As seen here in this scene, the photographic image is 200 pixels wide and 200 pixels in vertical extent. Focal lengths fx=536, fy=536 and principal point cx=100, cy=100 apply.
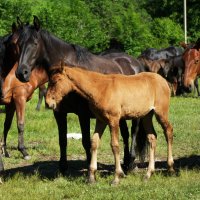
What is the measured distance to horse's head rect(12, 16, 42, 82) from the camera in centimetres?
774

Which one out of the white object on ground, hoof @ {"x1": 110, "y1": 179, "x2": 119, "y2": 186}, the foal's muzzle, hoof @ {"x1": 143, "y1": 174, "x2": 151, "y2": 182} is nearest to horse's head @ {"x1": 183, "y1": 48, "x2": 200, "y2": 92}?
hoof @ {"x1": 143, "y1": 174, "x2": 151, "y2": 182}

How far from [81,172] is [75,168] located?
1.32 ft

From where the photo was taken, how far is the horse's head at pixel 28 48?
7742 millimetres

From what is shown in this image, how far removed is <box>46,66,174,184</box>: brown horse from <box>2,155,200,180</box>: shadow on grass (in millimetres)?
1059

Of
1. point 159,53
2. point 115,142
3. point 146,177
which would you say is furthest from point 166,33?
point 115,142

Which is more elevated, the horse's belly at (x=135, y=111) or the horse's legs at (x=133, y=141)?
the horse's belly at (x=135, y=111)

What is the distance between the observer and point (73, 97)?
805 cm

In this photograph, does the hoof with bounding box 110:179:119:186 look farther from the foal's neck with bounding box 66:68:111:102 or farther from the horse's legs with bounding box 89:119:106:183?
the foal's neck with bounding box 66:68:111:102

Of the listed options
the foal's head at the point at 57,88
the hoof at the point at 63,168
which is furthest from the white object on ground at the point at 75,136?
the foal's head at the point at 57,88

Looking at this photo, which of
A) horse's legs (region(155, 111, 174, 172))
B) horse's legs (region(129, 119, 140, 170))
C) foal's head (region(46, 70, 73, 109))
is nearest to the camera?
foal's head (region(46, 70, 73, 109))

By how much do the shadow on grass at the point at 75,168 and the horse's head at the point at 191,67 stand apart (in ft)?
4.67

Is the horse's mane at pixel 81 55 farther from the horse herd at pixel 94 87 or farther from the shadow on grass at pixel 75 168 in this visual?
the shadow on grass at pixel 75 168

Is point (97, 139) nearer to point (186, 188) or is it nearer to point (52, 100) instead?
point (52, 100)

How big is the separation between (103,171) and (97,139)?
4.54ft
